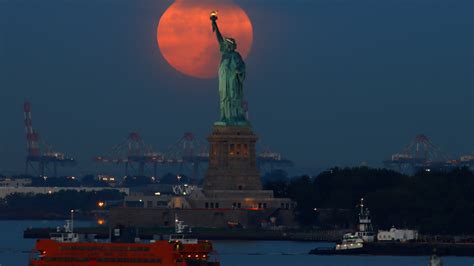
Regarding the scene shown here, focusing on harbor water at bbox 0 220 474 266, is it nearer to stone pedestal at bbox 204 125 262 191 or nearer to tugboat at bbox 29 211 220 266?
stone pedestal at bbox 204 125 262 191

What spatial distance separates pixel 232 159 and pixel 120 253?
7205cm

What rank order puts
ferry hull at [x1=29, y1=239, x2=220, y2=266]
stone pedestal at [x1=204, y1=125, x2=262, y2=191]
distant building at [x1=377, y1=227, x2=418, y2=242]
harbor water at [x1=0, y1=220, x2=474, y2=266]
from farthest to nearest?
stone pedestal at [x1=204, y1=125, x2=262, y2=191] → distant building at [x1=377, y1=227, x2=418, y2=242] → harbor water at [x1=0, y1=220, x2=474, y2=266] → ferry hull at [x1=29, y1=239, x2=220, y2=266]

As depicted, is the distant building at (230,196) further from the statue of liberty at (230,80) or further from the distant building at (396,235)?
the distant building at (396,235)

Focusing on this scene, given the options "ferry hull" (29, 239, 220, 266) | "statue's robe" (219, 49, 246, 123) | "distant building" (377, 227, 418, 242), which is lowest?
"ferry hull" (29, 239, 220, 266)

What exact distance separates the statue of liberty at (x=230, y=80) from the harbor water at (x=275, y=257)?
14108 mm

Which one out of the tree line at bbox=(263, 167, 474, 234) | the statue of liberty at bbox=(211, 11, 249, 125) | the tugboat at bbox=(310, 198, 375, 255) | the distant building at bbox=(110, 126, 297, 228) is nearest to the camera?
the tugboat at bbox=(310, 198, 375, 255)

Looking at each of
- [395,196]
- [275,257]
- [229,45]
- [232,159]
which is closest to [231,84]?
[229,45]

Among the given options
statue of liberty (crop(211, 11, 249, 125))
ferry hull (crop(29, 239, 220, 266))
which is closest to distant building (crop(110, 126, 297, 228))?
statue of liberty (crop(211, 11, 249, 125))

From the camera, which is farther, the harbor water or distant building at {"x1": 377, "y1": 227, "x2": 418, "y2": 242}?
distant building at {"x1": 377, "y1": 227, "x2": 418, "y2": 242}

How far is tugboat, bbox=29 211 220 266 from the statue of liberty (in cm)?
7023

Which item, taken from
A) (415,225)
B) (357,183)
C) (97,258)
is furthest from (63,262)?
(357,183)

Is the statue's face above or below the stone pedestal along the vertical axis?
above

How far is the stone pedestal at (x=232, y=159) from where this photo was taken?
18050cm

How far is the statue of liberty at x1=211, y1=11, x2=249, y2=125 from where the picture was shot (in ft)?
596
